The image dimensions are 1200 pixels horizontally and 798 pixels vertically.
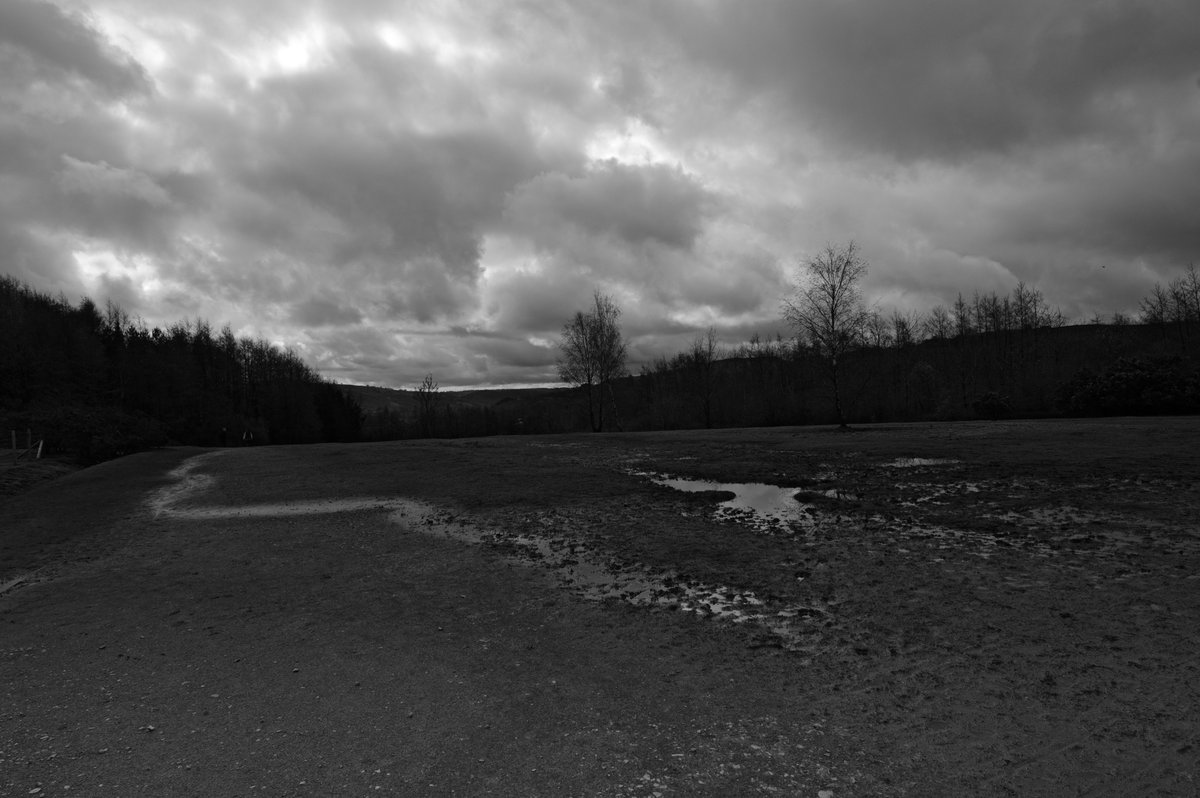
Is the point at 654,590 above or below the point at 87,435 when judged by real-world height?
below

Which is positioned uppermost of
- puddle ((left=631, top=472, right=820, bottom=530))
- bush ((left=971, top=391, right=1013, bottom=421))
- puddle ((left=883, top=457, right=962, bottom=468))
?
bush ((left=971, top=391, right=1013, bottom=421))

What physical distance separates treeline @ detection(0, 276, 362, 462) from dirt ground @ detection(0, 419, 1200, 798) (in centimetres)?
2962

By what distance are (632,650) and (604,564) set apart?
3.62 metres

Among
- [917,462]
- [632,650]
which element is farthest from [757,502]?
[632,650]

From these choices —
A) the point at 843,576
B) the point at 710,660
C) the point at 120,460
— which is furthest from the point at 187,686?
the point at 120,460

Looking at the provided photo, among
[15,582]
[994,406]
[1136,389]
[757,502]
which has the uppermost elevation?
[1136,389]

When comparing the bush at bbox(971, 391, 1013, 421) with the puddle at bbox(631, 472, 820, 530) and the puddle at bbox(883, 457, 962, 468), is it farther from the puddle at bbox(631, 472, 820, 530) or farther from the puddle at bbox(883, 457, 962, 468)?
the puddle at bbox(631, 472, 820, 530)

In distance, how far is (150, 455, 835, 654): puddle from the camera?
23.9 feet

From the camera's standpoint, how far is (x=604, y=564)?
404 inches

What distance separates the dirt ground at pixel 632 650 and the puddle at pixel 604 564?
8 centimetres

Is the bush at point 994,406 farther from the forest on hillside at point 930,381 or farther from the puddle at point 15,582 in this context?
the puddle at point 15,582

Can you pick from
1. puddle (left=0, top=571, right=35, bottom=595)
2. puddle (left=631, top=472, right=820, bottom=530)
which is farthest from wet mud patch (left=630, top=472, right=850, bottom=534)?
puddle (left=0, top=571, right=35, bottom=595)

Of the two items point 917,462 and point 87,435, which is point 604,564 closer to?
point 917,462

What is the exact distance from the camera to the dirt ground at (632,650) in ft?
14.4
